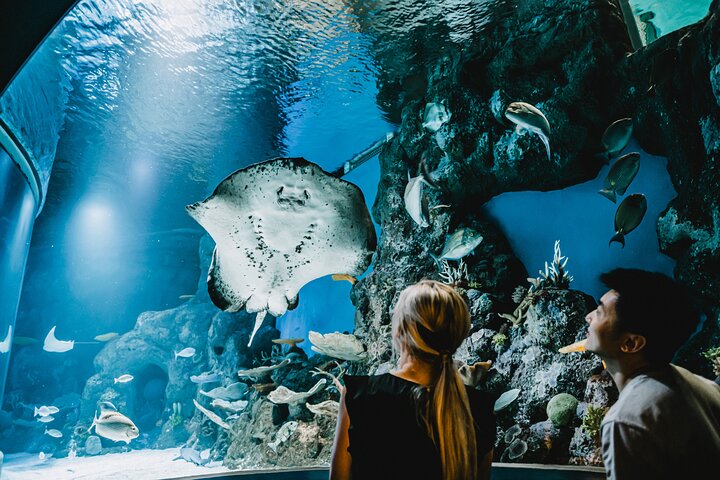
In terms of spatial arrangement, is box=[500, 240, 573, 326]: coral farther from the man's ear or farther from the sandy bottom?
the sandy bottom

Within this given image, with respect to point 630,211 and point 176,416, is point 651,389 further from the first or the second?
point 176,416

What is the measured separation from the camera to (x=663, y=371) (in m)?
1.30

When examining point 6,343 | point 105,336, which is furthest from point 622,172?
point 105,336

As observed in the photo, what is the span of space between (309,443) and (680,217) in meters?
6.53

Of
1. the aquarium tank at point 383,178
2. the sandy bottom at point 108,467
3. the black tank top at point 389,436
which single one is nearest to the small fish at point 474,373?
the aquarium tank at point 383,178

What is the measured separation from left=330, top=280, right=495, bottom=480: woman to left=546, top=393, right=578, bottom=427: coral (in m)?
3.60


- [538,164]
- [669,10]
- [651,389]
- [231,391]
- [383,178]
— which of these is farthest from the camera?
[383,178]

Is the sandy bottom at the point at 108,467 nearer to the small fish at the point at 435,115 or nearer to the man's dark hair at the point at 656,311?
the small fish at the point at 435,115

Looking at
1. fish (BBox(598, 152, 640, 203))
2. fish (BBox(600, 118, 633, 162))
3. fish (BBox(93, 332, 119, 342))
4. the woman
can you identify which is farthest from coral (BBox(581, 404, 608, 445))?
fish (BBox(93, 332, 119, 342))

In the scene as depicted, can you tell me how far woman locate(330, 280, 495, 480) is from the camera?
1.17 metres

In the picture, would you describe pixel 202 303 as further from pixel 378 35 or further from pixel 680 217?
pixel 680 217

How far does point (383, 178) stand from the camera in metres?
8.96

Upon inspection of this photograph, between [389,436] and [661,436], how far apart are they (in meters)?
0.81

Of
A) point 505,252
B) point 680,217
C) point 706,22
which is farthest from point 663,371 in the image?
point 505,252
